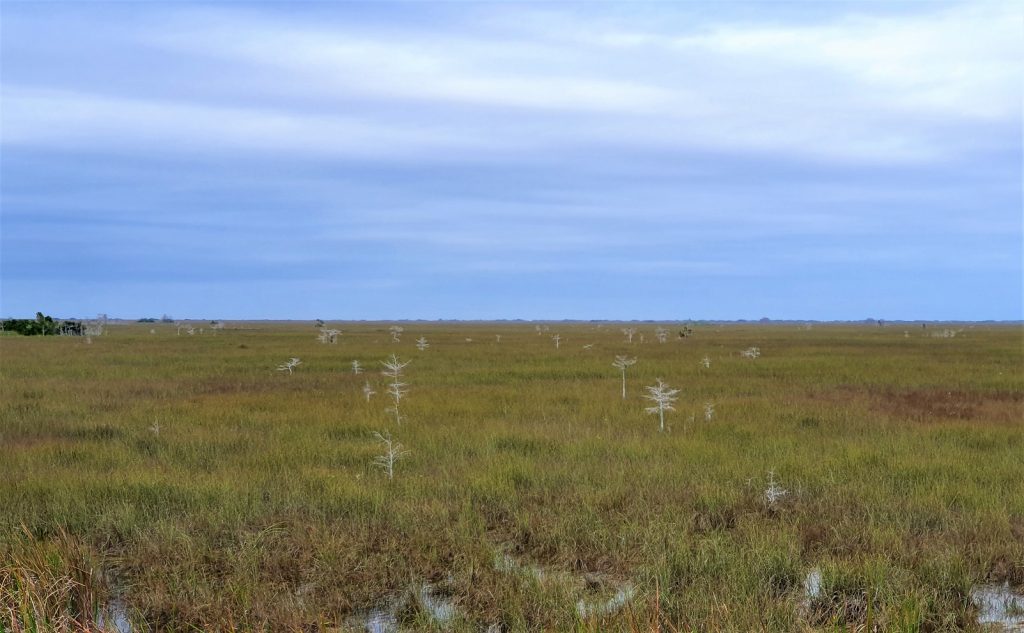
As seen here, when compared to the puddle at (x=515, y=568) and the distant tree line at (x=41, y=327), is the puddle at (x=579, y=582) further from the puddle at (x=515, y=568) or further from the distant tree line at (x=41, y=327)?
the distant tree line at (x=41, y=327)

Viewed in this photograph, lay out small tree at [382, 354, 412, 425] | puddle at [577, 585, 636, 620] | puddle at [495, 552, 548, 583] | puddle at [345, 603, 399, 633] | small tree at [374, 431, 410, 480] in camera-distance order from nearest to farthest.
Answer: puddle at [577, 585, 636, 620] < puddle at [345, 603, 399, 633] < puddle at [495, 552, 548, 583] < small tree at [374, 431, 410, 480] < small tree at [382, 354, 412, 425]

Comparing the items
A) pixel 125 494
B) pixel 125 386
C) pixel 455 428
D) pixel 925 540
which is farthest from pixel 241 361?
pixel 925 540

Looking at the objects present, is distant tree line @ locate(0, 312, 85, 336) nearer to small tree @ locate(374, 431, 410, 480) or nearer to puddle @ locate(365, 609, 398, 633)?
small tree @ locate(374, 431, 410, 480)

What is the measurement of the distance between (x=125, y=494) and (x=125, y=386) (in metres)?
14.7

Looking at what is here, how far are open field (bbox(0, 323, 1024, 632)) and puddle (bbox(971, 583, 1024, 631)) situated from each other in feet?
0.34

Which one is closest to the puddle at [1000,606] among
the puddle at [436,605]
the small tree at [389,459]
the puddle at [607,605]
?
the puddle at [607,605]

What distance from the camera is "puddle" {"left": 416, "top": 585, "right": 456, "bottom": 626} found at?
5771 mm

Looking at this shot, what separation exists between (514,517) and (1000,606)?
441 centimetres

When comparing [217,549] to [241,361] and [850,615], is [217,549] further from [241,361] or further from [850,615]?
[241,361]

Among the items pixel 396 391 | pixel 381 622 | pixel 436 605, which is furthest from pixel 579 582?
pixel 396 391

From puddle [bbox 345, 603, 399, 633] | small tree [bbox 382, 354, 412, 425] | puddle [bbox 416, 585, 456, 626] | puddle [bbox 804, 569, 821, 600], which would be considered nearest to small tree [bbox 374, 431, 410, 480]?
small tree [bbox 382, 354, 412, 425]

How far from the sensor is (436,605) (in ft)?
20.0

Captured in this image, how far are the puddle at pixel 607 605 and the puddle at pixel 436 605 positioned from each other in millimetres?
1004

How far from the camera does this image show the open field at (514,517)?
5.81 meters
